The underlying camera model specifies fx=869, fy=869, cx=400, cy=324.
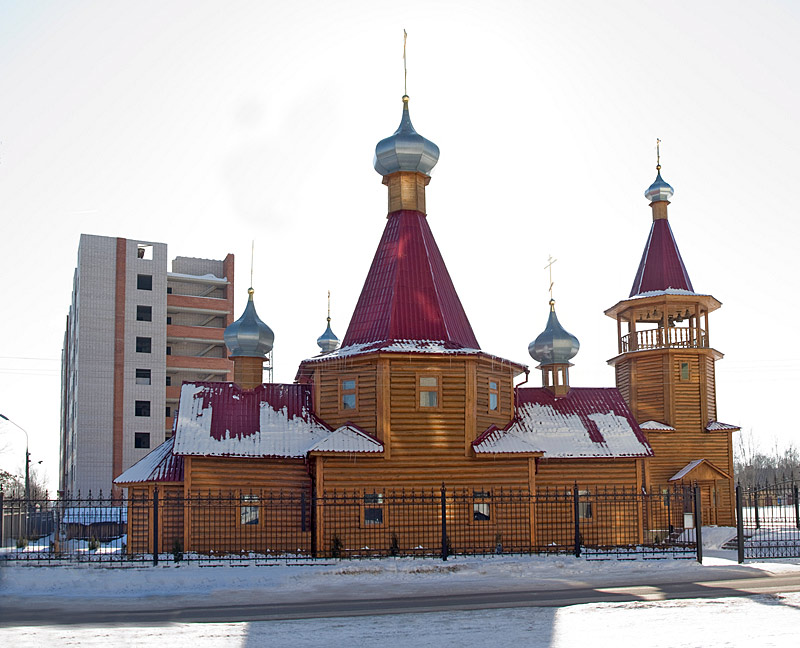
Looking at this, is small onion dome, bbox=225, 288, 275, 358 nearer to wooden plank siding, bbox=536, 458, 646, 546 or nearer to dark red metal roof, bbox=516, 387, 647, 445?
dark red metal roof, bbox=516, 387, 647, 445

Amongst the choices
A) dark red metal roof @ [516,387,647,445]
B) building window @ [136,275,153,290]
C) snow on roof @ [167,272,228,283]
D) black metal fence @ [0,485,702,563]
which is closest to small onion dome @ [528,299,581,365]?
dark red metal roof @ [516,387,647,445]

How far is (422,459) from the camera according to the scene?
23938mm

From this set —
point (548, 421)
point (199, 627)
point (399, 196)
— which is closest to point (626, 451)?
point (548, 421)

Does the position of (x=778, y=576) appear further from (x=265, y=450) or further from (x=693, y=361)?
(x=693, y=361)

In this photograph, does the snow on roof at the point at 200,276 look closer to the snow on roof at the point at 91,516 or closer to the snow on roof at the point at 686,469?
the snow on roof at the point at 91,516

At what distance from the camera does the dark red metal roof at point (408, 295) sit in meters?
25.1

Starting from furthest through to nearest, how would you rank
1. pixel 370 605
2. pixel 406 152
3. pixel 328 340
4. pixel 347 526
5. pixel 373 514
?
pixel 328 340 → pixel 406 152 → pixel 373 514 → pixel 347 526 → pixel 370 605

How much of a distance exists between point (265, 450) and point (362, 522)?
3.39 m

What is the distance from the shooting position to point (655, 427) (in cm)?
3106

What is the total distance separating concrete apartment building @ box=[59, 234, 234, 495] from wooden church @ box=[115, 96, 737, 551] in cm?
3071

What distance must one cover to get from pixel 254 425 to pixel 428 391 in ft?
17.0

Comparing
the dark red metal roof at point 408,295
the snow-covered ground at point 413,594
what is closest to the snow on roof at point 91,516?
the dark red metal roof at point 408,295

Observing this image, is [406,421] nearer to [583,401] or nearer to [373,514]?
[373,514]

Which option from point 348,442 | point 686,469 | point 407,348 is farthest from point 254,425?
point 686,469
